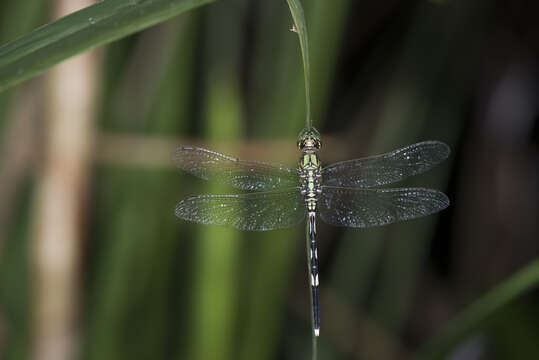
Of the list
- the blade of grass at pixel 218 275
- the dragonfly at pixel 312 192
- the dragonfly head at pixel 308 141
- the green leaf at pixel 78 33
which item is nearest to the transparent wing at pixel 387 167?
the dragonfly at pixel 312 192

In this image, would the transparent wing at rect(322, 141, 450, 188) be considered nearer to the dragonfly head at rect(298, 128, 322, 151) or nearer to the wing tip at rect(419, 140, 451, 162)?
the wing tip at rect(419, 140, 451, 162)

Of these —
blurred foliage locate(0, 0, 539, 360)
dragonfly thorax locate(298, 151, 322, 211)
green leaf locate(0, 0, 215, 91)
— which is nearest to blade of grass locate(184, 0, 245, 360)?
blurred foliage locate(0, 0, 539, 360)

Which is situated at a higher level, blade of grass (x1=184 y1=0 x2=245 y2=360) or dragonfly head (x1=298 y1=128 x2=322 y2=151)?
dragonfly head (x1=298 y1=128 x2=322 y2=151)

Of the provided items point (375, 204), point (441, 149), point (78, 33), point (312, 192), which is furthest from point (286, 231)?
point (78, 33)

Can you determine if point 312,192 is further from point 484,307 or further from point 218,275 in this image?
point 484,307

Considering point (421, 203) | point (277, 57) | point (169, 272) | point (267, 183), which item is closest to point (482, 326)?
point (421, 203)

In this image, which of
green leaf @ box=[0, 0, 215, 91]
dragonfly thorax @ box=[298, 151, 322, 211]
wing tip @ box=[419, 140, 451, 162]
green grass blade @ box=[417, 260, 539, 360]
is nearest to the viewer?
green leaf @ box=[0, 0, 215, 91]

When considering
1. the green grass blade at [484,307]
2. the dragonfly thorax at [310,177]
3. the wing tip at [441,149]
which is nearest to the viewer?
the green grass blade at [484,307]

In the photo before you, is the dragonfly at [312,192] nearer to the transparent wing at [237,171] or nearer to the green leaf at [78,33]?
the transparent wing at [237,171]
